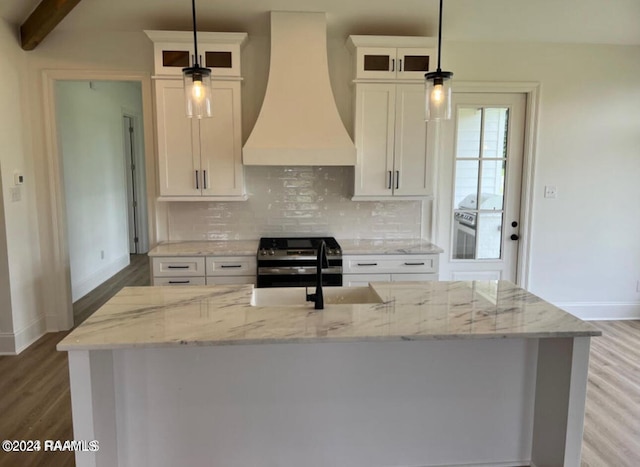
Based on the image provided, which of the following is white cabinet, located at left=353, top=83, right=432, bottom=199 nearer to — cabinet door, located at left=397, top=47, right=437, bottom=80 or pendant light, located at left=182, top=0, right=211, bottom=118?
cabinet door, located at left=397, top=47, right=437, bottom=80

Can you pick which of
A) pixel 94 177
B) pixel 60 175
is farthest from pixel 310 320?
pixel 94 177

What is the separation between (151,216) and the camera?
13.4 ft

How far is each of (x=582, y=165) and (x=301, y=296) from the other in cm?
352

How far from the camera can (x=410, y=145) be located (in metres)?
3.85

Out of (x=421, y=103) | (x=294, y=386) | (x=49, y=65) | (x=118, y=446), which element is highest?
(x=49, y=65)

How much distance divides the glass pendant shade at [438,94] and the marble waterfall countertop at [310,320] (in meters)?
0.92

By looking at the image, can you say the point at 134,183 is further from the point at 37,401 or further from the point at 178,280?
the point at 37,401

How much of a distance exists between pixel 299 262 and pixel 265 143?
101 cm

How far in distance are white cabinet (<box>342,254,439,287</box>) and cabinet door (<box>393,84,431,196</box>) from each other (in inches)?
23.5

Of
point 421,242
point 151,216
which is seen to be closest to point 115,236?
point 151,216

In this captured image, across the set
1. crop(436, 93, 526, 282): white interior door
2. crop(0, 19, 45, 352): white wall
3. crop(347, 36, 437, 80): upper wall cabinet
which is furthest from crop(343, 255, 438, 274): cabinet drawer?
crop(0, 19, 45, 352): white wall

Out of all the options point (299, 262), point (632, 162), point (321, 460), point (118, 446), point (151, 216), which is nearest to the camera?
point (118, 446)

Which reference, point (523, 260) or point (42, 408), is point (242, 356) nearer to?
point (42, 408)

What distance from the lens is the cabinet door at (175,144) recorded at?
364cm
